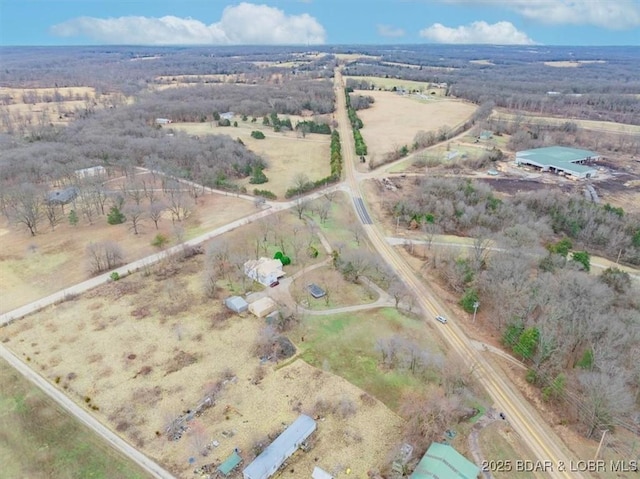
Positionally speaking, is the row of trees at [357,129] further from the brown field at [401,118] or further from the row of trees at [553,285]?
the row of trees at [553,285]

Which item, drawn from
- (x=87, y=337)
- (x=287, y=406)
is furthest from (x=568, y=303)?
(x=87, y=337)

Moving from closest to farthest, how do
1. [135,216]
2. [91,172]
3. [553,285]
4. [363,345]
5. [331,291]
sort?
1. [363,345]
2. [553,285]
3. [331,291]
4. [135,216]
5. [91,172]

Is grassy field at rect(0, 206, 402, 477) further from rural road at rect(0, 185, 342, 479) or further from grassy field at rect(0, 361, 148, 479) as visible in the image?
grassy field at rect(0, 361, 148, 479)

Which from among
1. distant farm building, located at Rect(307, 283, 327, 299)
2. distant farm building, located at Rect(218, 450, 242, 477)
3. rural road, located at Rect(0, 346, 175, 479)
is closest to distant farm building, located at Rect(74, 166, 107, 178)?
rural road, located at Rect(0, 346, 175, 479)

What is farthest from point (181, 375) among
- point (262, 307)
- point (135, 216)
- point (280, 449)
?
point (135, 216)

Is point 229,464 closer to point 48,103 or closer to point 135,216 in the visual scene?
point 135,216

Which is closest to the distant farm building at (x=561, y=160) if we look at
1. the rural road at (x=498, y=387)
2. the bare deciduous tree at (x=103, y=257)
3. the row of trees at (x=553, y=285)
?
the row of trees at (x=553, y=285)

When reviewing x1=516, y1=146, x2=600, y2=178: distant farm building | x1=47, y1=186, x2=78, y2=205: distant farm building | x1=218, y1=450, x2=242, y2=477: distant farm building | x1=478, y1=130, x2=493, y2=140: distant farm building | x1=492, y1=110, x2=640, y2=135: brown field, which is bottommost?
x1=218, y1=450, x2=242, y2=477: distant farm building
